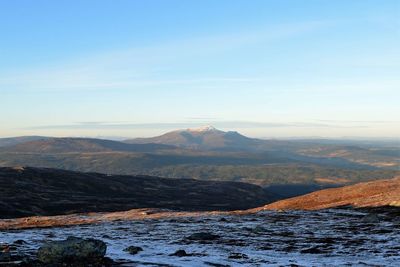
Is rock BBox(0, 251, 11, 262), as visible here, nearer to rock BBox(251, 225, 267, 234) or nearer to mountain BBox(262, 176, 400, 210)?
rock BBox(251, 225, 267, 234)

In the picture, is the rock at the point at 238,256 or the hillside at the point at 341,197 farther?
the hillside at the point at 341,197

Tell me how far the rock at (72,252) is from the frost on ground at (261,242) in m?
1.67

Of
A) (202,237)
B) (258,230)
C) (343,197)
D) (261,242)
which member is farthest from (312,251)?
(343,197)

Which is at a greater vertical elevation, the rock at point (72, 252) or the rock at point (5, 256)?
the rock at point (72, 252)

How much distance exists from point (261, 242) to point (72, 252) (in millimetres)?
17734

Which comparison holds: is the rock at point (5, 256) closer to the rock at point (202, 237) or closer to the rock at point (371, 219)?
the rock at point (202, 237)

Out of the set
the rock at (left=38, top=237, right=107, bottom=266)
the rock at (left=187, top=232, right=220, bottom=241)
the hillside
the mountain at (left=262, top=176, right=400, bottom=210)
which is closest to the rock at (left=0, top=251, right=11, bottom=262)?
the rock at (left=38, top=237, right=107, bottom=266)

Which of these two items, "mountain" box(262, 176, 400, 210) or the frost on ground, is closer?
the frost on ground

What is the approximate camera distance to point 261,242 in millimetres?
37062

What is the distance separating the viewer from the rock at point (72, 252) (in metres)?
23.7

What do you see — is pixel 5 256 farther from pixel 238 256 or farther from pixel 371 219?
pixel 371 219

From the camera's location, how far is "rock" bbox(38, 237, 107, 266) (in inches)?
933

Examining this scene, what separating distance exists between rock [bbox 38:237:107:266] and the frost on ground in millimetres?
1668

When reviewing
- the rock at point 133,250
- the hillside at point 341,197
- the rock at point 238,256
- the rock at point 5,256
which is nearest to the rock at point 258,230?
the rock at point 238,256
